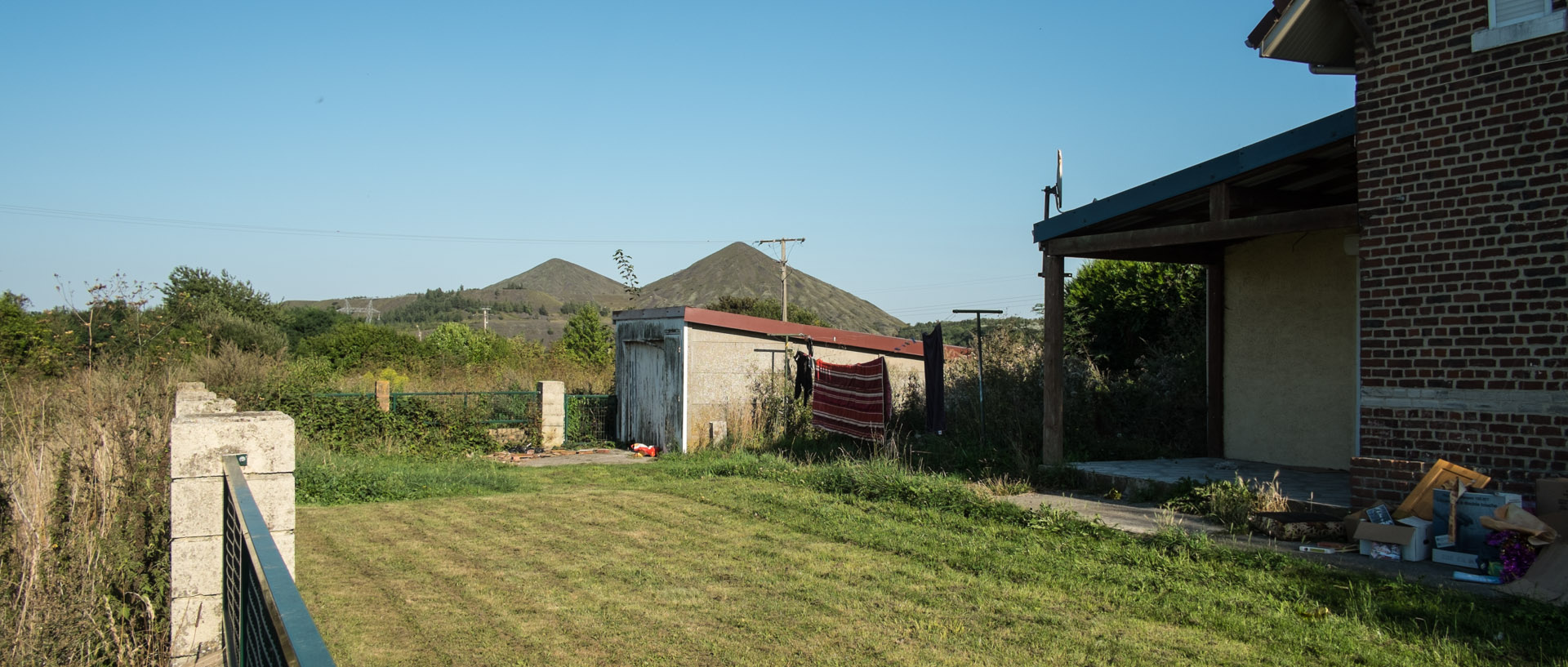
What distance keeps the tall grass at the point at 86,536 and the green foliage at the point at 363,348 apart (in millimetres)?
23851

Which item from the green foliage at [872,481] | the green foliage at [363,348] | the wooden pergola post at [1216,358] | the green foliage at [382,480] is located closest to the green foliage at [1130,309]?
the wooden pergola post at [1216,358]

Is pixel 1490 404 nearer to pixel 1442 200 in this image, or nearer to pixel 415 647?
pixel 1442 200

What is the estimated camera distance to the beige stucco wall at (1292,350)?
35.7ft

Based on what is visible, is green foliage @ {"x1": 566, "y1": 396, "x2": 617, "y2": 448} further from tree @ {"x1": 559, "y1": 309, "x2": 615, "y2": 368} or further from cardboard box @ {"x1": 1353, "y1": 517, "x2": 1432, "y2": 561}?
cardboard box @ {"x1": 1353, "y1": 517, "x2": 1432, "y2": 561}

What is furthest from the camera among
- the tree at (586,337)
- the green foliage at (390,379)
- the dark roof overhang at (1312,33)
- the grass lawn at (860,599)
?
the tree at (586,337)

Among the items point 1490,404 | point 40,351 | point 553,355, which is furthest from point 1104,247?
point 553,355

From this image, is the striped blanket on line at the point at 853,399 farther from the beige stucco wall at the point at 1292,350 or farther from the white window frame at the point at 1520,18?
the white window frame at the point at 1520,18

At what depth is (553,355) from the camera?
29062 millimetres

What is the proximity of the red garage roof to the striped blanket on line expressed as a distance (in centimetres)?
178

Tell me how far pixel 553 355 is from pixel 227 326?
8509 millimetres

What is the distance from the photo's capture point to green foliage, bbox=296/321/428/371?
30344mm

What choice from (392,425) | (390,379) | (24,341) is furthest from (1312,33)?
(390,379)

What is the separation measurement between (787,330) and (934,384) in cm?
529

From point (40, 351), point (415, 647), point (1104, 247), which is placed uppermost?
point (1104, 247)
